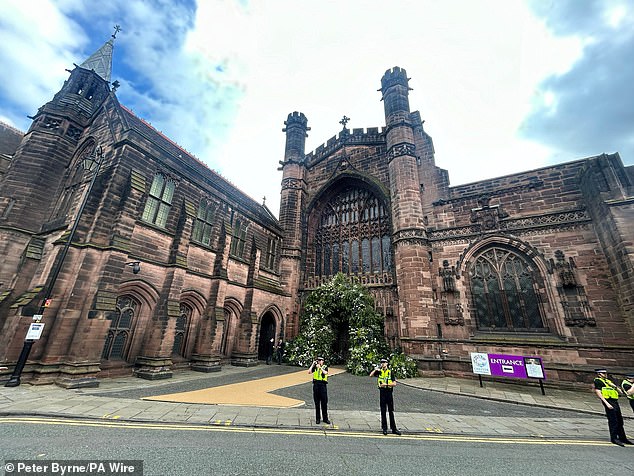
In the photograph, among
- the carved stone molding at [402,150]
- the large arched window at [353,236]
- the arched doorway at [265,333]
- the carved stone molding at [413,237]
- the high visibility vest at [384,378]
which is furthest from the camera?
the large arched window at [353,236]

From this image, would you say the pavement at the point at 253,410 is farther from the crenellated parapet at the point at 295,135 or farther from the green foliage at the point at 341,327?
the crenellated parapet at the point at 295,135

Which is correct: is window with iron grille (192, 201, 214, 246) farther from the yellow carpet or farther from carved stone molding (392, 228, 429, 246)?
carved stone molding (392, 228, 429, 246)

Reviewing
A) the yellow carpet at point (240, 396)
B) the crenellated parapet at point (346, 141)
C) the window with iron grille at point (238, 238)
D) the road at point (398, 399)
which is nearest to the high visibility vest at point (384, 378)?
the road at point (398, 399)

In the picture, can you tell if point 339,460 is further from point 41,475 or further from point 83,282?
point 83,282

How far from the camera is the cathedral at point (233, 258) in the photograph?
30.9ft

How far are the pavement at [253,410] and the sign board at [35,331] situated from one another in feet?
4.50

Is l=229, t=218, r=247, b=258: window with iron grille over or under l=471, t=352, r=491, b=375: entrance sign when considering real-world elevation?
over

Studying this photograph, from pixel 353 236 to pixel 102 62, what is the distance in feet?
67.8

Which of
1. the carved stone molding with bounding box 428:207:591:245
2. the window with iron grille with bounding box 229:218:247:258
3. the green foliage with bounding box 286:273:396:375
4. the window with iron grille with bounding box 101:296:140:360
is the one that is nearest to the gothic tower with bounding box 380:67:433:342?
the carved stone molding with bounding box 428:207:591:245

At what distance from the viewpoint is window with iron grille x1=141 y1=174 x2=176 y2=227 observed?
39.0ft

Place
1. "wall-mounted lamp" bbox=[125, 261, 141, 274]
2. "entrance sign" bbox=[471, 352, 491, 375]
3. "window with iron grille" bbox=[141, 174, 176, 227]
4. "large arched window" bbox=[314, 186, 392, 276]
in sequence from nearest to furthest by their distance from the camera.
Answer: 1. "wall-mounted lamp" bbox=[125, 261, 141, 274]
2. "entrance sign" bbox=[471, 352, 491, 375]
3. "window with iron grille" bbox=[141, 174, 176, 227]
4. "large arched window" bbox=[314, 186, 392, 276]

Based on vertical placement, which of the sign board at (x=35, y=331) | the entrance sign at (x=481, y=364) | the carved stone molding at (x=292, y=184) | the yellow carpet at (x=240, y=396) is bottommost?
the yellow carpet at (x=240, y=396)

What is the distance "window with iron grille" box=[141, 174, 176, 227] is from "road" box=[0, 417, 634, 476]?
8480 millimetres

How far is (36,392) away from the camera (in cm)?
709
